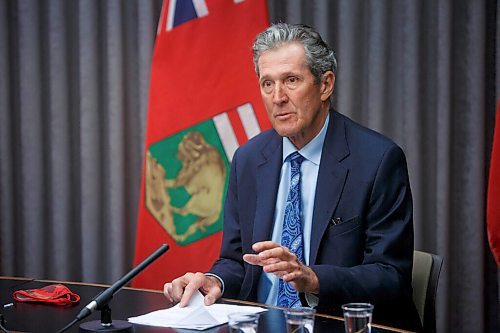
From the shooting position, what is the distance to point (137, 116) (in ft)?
13.6

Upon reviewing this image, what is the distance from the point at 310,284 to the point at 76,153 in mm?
2461

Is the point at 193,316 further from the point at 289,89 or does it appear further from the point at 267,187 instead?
the point at 289,89

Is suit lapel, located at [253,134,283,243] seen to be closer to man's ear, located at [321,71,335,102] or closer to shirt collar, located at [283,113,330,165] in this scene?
shirt collar, located at [283,113,330,165]

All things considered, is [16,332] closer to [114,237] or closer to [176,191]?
[176,191]

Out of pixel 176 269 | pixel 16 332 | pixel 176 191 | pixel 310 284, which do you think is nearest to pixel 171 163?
pixel 176 191

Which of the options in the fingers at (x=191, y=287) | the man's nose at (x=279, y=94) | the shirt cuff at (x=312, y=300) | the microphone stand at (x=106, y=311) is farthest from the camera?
the man's nose at (x=279, y=94)

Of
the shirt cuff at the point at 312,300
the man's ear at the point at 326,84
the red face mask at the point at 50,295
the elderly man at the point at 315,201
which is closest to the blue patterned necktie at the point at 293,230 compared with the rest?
the elderly man at the point at 315,201

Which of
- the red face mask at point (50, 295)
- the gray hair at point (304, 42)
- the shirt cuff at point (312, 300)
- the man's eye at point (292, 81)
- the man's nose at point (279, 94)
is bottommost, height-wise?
the shirt cuff at point (312, 300)

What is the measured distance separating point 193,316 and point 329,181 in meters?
0.73

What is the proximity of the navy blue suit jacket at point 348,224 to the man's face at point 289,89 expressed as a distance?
0.38 ft

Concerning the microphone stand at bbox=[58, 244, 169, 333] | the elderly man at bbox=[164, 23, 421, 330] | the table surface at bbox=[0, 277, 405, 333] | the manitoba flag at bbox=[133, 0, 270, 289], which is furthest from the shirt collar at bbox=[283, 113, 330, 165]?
the manitoba flag at bbox=[133, 0, 270, 289]

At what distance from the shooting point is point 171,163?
3539 millimetres

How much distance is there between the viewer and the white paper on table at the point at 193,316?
6.08 ft

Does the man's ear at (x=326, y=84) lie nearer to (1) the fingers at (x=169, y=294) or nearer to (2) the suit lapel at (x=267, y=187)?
(2) the suit lapel at (x=267, y=187)
